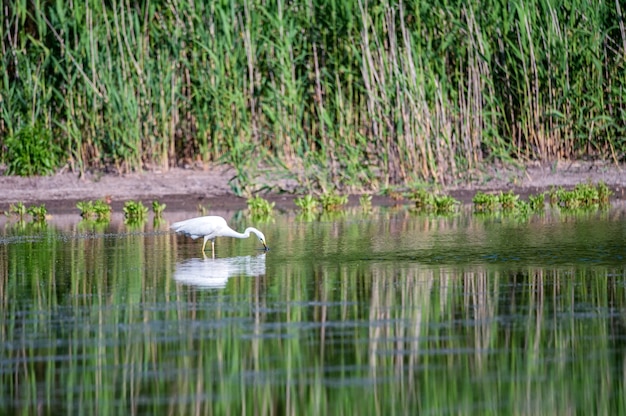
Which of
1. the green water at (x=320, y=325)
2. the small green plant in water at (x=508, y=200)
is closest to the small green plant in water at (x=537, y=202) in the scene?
the small green plant in water at (x=508, y=200)

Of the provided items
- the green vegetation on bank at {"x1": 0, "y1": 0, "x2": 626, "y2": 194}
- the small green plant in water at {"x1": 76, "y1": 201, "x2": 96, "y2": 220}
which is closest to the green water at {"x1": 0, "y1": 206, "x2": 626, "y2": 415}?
the small green plant in water at {"x1": 76, "y1": 201, "x2": 96, "y2": 220}

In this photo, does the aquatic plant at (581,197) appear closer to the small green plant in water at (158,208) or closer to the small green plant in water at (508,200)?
the small green plant in water at (508,200)

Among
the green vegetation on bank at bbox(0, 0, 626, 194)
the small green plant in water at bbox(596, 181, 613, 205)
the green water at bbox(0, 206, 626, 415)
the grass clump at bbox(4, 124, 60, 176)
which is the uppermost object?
the green vegetation on bank at bbox(0, 0, 626, 194)

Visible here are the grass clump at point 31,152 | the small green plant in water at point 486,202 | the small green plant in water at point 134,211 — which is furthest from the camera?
the grass clump at point 31,152

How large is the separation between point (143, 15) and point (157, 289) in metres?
10.2

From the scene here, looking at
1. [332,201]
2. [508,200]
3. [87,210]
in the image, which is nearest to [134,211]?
[87,210]

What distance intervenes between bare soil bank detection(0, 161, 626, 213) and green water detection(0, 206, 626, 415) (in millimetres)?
4258

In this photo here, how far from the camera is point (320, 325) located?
7762mm

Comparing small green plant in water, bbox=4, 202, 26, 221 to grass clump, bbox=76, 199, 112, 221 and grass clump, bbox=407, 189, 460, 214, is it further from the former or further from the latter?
grass clump, bbox=407, 189, 460, 214

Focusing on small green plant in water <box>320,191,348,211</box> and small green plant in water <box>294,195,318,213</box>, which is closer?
small green plant in water <box>294,195,318,213</box>

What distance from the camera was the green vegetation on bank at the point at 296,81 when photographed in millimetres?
17484

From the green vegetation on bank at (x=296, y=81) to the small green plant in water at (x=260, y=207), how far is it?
1.32 m

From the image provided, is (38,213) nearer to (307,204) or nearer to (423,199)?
(307,204)

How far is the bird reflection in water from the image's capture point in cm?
970
